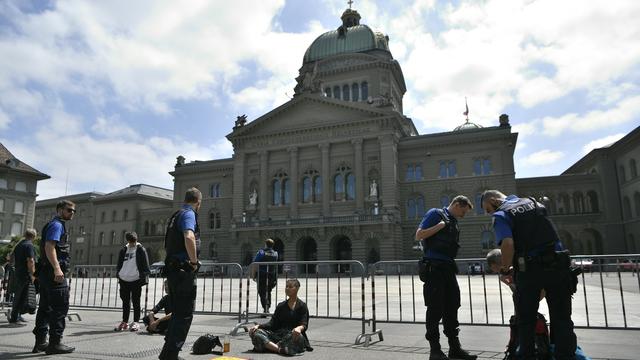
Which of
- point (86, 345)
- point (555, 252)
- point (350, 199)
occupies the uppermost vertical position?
point (350, 199)

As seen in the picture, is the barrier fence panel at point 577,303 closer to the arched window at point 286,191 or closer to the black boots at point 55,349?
the black boots at point 55,349

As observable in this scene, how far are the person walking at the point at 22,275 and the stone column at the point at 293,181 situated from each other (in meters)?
39.9

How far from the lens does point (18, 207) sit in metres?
56.7

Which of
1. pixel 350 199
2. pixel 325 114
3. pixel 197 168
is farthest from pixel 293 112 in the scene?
pixel 197 168

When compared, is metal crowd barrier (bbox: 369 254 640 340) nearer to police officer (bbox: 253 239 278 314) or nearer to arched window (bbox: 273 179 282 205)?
police officer (bbox: 253 239 278 314)

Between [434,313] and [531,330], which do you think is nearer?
[531,330]

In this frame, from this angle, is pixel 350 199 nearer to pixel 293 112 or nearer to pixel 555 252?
pixel 293 112

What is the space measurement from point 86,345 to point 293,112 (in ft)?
151

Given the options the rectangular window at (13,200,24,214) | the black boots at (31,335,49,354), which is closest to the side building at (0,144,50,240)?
the rectangular window at (13,200,24,214)

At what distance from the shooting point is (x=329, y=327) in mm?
10148

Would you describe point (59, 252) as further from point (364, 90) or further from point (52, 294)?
point (364, 90)

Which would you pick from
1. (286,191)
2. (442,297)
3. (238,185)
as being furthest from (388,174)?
(442,297)

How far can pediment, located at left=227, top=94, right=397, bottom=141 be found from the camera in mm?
49600

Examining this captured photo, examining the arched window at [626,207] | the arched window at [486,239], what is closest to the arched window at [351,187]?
the arched window at [486,239]
